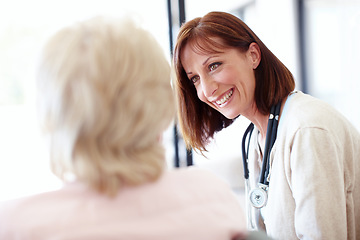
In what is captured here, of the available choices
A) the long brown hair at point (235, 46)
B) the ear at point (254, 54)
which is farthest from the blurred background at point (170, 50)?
the ear at point (254, 54)

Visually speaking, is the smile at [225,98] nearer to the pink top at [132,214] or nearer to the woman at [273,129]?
the woman at [273,129]

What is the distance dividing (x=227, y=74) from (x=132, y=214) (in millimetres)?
867

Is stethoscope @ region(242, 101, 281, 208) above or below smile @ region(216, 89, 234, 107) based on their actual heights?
below

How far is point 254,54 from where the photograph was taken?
1410mm

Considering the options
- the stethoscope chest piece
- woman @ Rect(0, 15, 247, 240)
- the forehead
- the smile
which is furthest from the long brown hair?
woman @ Rect(0, 15, 247, 240)

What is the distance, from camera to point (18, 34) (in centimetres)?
141

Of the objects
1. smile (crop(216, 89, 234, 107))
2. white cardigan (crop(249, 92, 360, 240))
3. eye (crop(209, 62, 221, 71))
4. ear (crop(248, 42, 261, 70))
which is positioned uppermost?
ear (crop(248, 42, 261, 70))

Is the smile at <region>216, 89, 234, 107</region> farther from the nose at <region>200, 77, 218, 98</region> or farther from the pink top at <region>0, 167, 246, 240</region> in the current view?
the pink top at <region>0, 167, 246, 240</region>

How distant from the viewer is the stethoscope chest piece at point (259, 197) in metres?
1.26

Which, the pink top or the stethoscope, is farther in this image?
the stethoscope

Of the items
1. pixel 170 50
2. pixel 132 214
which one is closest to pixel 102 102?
pixel 132 214

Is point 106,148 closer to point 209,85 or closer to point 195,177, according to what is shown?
point 195,177

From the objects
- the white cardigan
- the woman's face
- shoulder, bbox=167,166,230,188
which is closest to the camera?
shoulder, bbox=167,166,230,188

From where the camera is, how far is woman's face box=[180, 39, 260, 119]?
1.37 meters
